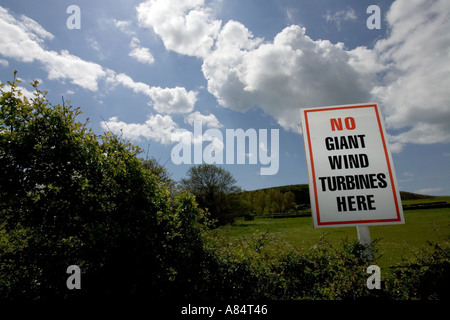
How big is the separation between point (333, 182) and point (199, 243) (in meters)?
2.95

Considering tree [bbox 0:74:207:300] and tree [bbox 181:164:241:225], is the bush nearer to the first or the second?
tree [bbox 0:74:207:300]

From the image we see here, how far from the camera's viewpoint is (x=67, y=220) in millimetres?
3758

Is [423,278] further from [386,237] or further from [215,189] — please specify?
[215,189]

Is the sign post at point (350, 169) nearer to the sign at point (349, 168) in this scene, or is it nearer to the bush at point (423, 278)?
the sign at point (349, 168)

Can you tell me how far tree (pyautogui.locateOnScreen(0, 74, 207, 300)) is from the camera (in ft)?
11.7

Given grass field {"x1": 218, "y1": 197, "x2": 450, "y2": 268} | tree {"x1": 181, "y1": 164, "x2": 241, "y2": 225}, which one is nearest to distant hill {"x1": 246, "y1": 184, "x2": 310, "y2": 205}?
tree {"x1": 181, "y1": 164, "x2": 241, "y2": 225}

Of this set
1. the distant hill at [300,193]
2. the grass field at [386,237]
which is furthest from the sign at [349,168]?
the distant hill at [300,193]

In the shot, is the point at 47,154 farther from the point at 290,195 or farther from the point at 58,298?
the point at 290,195

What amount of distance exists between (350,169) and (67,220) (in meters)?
5.36

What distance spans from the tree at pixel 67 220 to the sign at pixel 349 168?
9.55ft

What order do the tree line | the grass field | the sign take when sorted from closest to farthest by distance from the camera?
1. the tree line
2. the sign
3. the grass field

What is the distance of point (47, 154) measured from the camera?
12.0 feet
